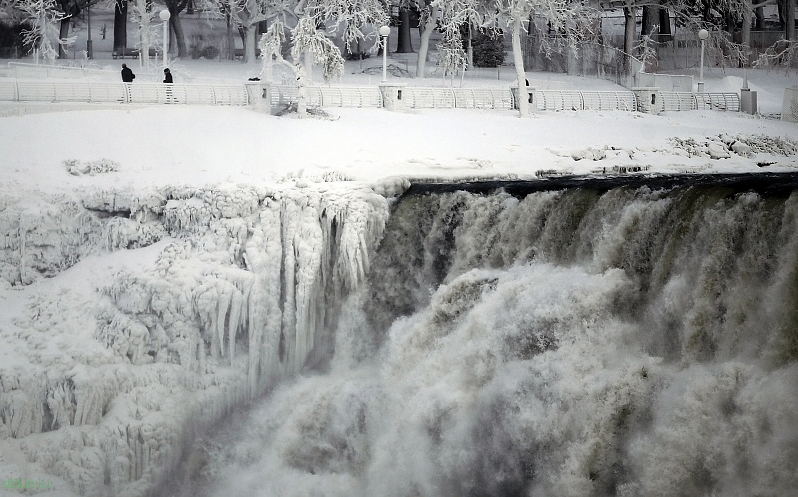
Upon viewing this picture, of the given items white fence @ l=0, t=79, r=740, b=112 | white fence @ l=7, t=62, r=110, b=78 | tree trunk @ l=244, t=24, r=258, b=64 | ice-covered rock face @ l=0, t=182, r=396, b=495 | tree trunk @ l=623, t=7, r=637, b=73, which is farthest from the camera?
tree trunk @ l=623, t=7, r=637, b=73

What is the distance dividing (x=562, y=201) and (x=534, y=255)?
92 centimetres

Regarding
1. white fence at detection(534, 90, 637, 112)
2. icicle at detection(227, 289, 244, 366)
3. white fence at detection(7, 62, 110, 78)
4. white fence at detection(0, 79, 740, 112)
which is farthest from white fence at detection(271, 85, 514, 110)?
icicle at detection(227, 289, 244, 366)

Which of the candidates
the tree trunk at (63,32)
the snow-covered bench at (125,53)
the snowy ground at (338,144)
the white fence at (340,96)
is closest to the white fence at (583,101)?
the white fence at (340,96)

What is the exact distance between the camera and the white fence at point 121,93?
22348mm

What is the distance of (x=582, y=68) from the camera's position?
137ft

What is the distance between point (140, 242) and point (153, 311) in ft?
4.53

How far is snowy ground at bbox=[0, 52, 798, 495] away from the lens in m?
14.8

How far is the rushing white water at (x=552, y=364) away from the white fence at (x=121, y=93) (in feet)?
31.4

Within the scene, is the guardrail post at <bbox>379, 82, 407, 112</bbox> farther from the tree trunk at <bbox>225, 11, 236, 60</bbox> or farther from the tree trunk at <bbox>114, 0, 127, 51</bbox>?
the tree trunk at <bbox>114, 0, 127, 51</bbox>

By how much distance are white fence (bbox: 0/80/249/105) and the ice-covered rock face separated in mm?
6063

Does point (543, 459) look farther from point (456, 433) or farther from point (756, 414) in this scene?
point (756, 414)

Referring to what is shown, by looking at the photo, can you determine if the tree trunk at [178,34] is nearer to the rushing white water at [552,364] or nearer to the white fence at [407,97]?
the white fence at [407,97]

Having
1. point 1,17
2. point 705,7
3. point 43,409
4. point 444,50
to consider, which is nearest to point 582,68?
point 705,7

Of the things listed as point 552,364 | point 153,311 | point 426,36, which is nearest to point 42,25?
point 426,36
